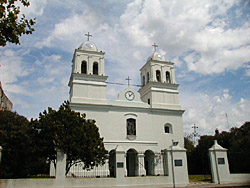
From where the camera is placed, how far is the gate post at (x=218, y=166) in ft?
52.7

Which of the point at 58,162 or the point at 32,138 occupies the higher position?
the point at 32,138

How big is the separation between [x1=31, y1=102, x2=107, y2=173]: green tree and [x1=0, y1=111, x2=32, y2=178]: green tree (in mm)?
807

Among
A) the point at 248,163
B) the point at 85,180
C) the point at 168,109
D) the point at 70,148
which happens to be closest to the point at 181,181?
the point at 85,180

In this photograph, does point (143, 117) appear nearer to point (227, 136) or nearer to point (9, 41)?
point (227, 136)

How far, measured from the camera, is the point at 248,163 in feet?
67.0

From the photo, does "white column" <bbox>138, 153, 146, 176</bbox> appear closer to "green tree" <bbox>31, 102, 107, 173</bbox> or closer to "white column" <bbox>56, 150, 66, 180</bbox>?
"green tree" <bbox>31, 102, 107, 173</bbox>

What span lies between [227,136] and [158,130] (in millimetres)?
11069

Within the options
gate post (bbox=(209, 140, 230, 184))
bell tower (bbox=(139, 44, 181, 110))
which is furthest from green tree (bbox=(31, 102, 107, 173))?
bell tower (bbox=(139, 44, 181, 110))

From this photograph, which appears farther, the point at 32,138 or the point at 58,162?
the point at 32,138

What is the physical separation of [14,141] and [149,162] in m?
15.3

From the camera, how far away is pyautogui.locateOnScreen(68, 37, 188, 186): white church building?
24438 mm

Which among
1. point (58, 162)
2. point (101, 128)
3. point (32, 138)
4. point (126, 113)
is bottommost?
point (58, 162)

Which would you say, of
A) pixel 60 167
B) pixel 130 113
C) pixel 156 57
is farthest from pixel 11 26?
pixel 156 57

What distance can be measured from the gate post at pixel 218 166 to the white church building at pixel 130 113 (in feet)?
24.0
